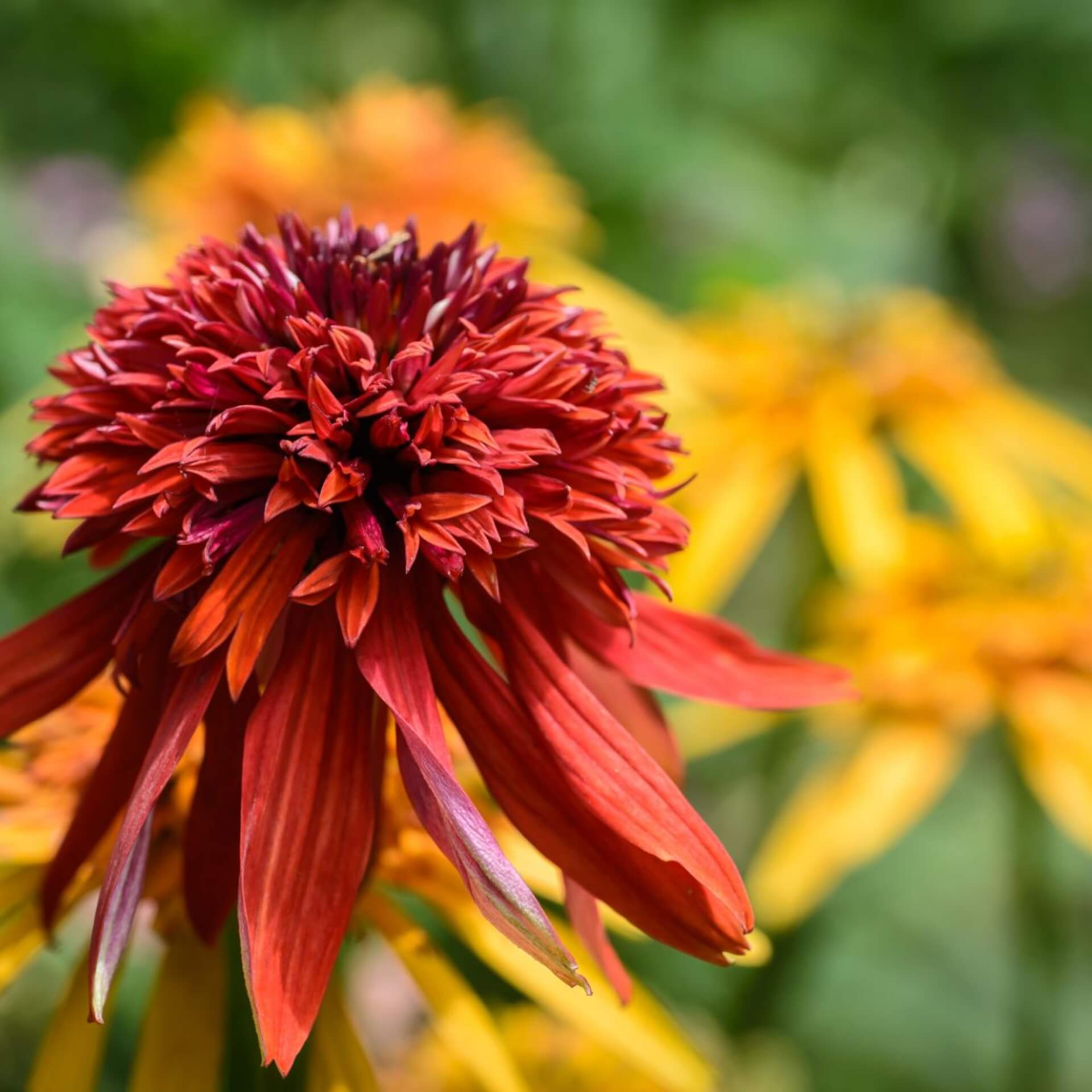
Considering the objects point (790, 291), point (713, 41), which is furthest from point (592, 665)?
point (713, 41)

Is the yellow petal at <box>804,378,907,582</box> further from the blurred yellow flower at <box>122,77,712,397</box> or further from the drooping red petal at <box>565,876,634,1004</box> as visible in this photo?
the drooping red petal at <box>565,876,634,1004</box>

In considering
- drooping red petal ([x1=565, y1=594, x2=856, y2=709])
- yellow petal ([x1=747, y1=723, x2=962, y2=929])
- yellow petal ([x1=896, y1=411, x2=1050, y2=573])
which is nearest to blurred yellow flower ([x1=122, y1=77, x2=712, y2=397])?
yellow petal ([x1=896, y1=411, x2=1050, y2=573])

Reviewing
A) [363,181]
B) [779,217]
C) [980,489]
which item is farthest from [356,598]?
[779,217]

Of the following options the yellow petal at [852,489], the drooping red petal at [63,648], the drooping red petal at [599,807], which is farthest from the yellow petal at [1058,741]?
the drooping red petal at [63,648]

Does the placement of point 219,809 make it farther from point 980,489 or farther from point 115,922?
point 980,489

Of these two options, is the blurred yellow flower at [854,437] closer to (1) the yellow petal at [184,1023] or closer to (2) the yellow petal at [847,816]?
(2) the yellow petal at [847,816]
